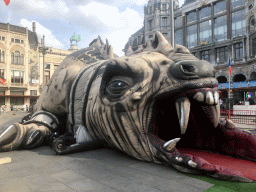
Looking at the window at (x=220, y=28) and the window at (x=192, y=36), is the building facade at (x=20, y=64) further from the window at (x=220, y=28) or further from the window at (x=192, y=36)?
the window at (x=220, y=28)

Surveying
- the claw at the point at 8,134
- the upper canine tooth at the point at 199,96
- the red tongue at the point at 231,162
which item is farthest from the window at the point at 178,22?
the upper canine tooth at the point at 199,96

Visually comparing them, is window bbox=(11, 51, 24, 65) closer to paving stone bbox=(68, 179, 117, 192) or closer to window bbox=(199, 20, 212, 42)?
window bbox=(199, 20, 212, 42)

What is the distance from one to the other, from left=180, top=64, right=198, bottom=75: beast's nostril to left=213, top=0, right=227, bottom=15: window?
114 feet

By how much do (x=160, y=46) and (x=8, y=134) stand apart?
2606 mm

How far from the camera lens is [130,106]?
2654mm

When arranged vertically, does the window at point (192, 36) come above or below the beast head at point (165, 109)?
above

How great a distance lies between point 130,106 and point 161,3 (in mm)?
41325

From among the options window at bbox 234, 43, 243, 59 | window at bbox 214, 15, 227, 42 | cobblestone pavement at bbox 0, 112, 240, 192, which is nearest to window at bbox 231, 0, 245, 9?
window at bbox 214, 15, 227, 42

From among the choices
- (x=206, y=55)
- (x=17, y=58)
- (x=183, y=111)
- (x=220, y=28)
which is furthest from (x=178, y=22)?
(x=183, y=111)

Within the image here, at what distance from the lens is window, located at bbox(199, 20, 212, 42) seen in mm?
33688

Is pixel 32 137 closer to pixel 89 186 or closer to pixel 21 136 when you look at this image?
pixel 21 136

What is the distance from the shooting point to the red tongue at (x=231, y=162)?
7.55 ft

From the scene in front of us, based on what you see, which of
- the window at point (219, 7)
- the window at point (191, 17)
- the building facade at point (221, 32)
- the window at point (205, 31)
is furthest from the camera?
the window at point (191, 17)

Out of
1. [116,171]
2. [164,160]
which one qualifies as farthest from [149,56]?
[116,171]
